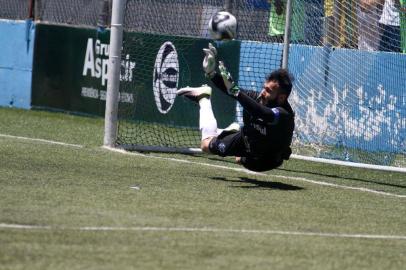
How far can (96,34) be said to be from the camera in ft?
57.0

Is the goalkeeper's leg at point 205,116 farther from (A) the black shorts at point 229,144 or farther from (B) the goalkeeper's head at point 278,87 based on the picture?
(B) the goalkeeper's head at point 278,87

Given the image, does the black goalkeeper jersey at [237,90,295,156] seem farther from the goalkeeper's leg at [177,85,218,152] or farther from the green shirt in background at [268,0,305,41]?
the green shirt in background at [268,0,305,41]

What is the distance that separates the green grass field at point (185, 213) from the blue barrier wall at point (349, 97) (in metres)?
0.93

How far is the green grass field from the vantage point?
258 inches

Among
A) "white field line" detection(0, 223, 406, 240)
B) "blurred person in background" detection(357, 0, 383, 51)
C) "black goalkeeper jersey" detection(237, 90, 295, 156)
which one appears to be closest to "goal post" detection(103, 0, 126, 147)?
"black goalkeeper jersey" detection(237, 90, 295, 156)

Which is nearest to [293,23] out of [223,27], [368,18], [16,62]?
[368,18]

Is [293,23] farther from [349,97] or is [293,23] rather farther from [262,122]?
[262,122]

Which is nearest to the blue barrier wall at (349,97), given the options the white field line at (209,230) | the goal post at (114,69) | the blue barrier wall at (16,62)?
the goal post at (114,69)

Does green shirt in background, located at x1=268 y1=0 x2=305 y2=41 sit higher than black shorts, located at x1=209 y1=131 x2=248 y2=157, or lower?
higher

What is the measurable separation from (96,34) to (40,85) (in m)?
1.54

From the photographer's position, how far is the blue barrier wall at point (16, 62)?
18.3 m

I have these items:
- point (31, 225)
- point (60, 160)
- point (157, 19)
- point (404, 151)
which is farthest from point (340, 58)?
point (31, 225)

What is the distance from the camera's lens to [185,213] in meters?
8.20

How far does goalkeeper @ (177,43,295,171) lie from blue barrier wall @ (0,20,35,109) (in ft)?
26.4
